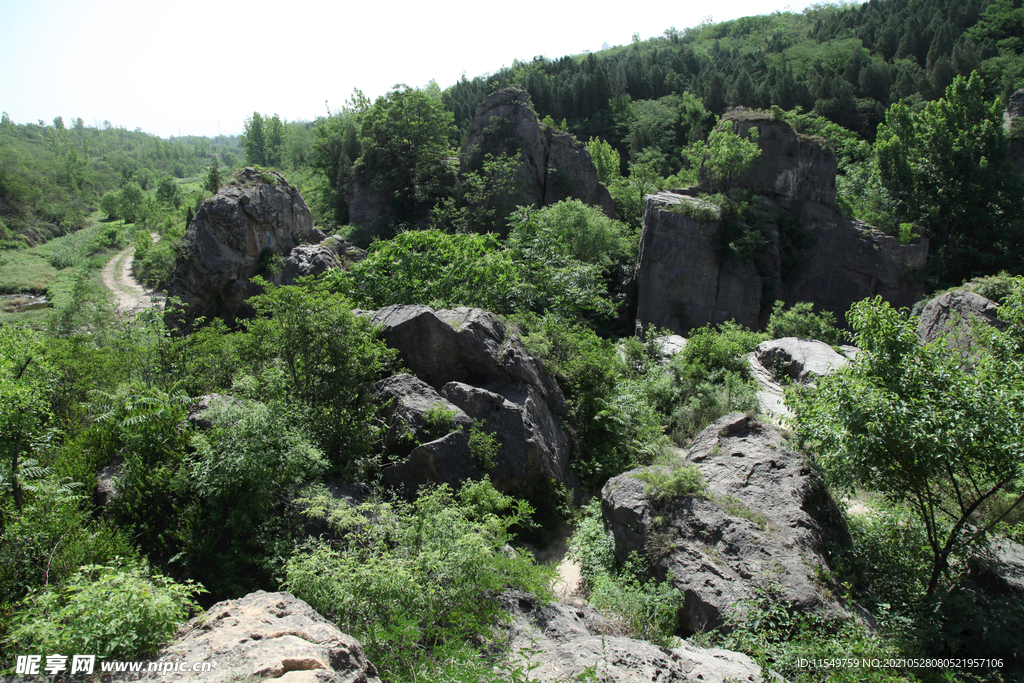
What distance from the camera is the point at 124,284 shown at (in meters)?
53.3

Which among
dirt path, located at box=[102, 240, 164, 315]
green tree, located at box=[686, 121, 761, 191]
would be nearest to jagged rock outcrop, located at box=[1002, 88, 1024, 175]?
green tree, located at box=[686, 121, 761, 191]

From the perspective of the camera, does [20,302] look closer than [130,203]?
Yes

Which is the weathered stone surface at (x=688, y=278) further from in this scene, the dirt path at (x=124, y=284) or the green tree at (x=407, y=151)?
the dirt path at (x=124, y=284)

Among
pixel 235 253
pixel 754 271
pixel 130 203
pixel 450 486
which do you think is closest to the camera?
pixel 450 486

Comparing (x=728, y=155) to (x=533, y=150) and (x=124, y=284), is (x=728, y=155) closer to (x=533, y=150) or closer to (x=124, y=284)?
(x=533, y=150)

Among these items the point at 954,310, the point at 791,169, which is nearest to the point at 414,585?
the point at 954,310

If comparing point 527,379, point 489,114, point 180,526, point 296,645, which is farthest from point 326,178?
point 296,645

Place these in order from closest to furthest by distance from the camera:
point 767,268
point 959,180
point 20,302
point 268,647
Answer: point 268,647 < point 767,268 < point 959,180 < point 20,302

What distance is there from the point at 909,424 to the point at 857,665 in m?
3.18

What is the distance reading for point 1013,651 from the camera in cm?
658

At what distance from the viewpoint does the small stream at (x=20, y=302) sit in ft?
151

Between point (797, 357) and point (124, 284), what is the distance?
61.2m

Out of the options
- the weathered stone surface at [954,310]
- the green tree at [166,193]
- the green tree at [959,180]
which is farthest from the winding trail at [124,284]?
the green tree at [959,180]

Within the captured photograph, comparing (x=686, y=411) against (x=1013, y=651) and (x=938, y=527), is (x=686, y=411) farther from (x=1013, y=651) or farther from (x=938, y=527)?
(x=1013, y=651)
